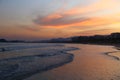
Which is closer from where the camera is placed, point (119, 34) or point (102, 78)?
point (102, 78)

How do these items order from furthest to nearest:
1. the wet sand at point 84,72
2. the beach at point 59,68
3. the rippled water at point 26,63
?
the rippled water at point 26,63 → the beach at point 59,68 → the wet sand at point 84,72

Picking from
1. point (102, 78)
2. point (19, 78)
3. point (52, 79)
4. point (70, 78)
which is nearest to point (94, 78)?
point (102, 78)

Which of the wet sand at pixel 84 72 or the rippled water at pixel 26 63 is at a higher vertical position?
the rippled water at pixel 26 63

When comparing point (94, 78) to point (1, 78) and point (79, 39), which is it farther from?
point (79, 39)

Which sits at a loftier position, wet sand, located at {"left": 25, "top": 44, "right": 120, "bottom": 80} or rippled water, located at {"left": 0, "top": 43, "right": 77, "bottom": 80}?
rippled water, located at {"left": 0, "top": 43, "right": 77, "bottom": 80}

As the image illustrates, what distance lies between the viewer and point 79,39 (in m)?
167

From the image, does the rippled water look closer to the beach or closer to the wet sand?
the beach

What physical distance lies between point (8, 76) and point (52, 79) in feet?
8.05

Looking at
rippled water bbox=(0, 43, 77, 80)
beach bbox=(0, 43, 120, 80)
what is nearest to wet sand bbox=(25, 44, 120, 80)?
beach bbox=(0, 43, 120, 80)

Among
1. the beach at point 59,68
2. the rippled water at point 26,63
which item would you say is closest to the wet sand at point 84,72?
the beach at point 59,68

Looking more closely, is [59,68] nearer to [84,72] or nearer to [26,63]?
[84,72]

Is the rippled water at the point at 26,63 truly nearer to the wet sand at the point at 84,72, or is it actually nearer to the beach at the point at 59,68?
the beach at the point at 59,68

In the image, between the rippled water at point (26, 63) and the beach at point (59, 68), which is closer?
the beach at point (59, 68)

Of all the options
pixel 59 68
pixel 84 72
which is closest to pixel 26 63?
pixel 59 68
